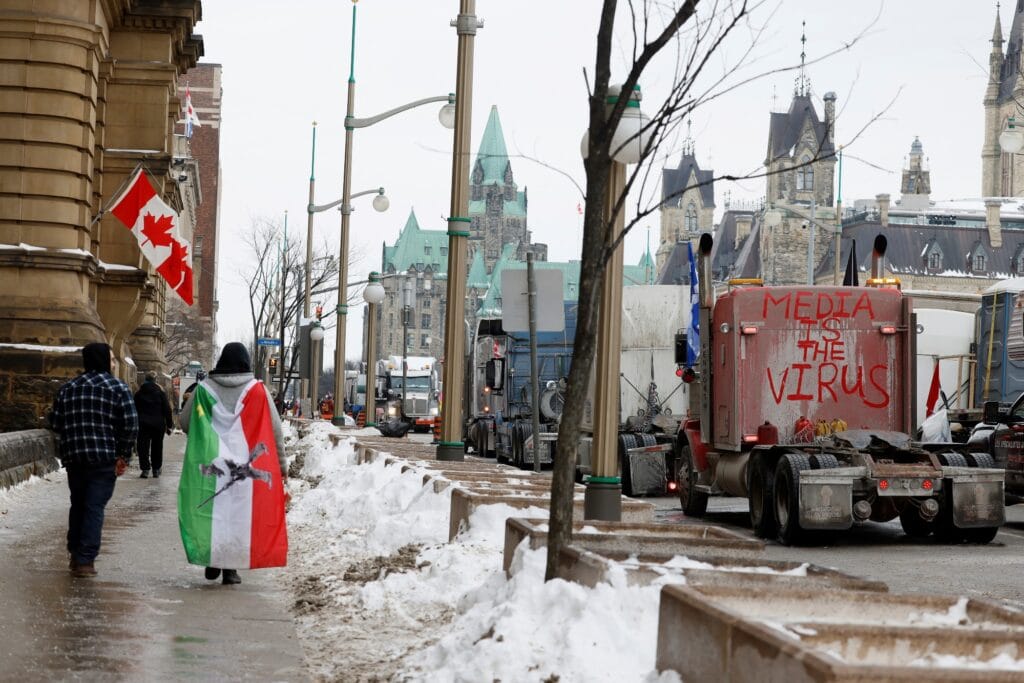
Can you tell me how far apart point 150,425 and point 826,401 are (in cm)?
1220

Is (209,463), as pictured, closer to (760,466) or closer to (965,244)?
(760,466)

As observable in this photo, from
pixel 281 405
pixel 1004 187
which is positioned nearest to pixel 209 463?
pixel 281 405

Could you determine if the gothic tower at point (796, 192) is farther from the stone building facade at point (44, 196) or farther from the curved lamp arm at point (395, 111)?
the stone building facade at point (44, 196)

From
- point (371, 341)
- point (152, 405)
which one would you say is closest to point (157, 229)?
point (152, 405)

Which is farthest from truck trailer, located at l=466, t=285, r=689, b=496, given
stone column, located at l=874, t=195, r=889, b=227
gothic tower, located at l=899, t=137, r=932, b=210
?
→ gothic tower, located at l=899, t=137, r=932, b=210

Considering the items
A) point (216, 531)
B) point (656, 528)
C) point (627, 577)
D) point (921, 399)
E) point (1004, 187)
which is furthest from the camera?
point (1004, 187)

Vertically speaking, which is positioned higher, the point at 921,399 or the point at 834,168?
the point at 834,168

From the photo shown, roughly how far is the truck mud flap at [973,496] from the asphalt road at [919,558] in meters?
0.30

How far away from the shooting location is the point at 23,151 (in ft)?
86.0

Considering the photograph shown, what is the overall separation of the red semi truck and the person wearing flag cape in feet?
22.6

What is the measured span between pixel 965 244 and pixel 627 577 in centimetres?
12794

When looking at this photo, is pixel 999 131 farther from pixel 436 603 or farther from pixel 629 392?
pixel 436 603

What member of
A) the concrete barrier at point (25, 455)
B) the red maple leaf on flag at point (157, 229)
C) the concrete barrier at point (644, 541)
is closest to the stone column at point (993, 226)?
the red maple leaf on flag at point (157, 229)

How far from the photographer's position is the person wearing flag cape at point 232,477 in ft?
37.3
